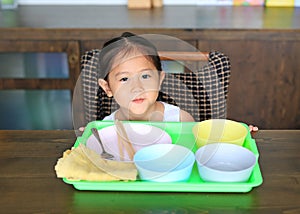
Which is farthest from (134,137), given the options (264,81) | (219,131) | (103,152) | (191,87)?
(264,81)

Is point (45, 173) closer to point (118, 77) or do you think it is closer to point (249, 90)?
point (118, 77)

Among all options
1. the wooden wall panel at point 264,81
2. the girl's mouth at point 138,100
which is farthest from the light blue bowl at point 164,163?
the wooden wall panel at point 264,81

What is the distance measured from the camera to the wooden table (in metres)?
0.96

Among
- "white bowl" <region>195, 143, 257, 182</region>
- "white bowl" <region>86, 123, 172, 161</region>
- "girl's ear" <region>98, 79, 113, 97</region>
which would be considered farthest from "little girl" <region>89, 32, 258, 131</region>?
"white bowl" <region>195, 143, 257, 182</region>

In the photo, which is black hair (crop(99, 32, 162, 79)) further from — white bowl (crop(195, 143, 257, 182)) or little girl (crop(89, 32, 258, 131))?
white bowl (crop(195, 143, 257, 182))

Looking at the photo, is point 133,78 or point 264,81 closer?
point 133,78

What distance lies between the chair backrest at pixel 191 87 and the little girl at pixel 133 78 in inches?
2.9

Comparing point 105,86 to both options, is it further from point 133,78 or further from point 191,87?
point 191,87

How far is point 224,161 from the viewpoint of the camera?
1.08 metres

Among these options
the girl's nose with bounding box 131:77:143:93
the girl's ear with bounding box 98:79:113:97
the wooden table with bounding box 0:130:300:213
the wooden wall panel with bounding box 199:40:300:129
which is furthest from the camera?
the wooden wall panel with bounding box 199:40:300:129

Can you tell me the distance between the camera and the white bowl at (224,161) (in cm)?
101

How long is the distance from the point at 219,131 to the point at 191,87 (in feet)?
1.40

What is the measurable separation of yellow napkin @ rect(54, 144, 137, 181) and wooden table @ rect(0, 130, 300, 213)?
0.04 meters

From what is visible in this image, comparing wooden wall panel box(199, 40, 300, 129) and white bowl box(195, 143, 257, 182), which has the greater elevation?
white bowl box(195, 143, 257, 182)
